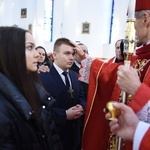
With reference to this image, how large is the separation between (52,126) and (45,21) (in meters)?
15.2

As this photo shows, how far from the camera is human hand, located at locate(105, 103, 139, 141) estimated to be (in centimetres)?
137

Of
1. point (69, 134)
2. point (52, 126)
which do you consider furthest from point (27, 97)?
point (69, 134)

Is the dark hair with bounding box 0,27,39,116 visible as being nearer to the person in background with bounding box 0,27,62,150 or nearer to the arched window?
the person in background with bounding box 0,27,62,150

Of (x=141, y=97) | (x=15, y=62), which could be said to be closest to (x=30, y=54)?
(x=15, y=62)

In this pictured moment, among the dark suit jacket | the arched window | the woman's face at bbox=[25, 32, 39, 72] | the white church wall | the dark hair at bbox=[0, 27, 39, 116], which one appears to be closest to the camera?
the dark hair at bbox=[0, 27, 39, 116]

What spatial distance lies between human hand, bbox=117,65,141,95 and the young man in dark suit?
109cm

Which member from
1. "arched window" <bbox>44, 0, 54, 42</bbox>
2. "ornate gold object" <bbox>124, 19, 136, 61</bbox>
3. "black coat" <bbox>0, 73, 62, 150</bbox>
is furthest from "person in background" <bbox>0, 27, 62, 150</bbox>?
"arched window" <bbox>44, 0, 54, 42</bbox>

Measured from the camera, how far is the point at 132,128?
1.40 metres

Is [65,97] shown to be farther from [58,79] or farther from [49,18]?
[49,18]

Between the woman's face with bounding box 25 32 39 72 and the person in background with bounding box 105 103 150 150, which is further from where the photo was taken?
the woman's face with bounding box 25 32 39 72

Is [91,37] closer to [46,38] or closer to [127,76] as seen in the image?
[46,38]

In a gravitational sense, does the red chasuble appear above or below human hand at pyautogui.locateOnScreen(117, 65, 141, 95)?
below

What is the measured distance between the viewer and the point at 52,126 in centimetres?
203

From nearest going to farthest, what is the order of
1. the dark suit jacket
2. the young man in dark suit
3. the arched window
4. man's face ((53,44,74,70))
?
1. the young man in dark suit
2. the dark suit jacket
3. man's face ((53,44,74,70))
4. the arched window
